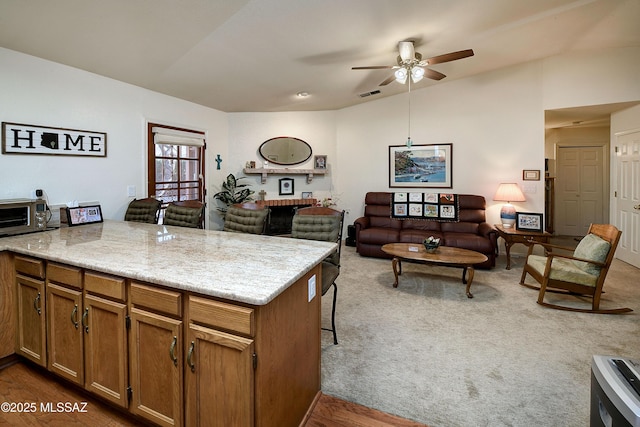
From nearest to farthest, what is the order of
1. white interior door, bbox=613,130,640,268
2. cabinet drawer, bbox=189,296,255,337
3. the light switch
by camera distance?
cabinet drawer, bbox=189,296,255,337, the light switch, white interior door, bbox=613,130,640,268

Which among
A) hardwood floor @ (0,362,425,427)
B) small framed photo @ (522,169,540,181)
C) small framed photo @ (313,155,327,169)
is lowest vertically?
hardwood floor @ (0,362,425,427)

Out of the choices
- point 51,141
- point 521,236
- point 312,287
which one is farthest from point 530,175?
point 51,141

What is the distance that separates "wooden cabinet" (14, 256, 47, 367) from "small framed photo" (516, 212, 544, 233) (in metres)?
5.48

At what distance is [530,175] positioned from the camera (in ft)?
16.6

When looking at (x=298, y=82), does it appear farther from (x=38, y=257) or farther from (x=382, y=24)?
(x=38, y=257)

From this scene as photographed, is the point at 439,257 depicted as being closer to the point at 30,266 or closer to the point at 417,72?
the point at 417,72

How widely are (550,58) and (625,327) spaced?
3975 mm

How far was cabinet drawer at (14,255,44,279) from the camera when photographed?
196cm

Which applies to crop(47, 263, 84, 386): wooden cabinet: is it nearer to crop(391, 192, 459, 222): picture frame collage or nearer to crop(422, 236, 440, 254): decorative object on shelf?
crop(422, 236, 440, 254): decorative object on shelf

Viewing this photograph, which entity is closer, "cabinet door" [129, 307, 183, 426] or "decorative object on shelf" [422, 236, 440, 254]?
"cabinet door" [129, 307, 183, 426]

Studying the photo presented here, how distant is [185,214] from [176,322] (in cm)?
220

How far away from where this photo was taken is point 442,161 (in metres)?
5.63

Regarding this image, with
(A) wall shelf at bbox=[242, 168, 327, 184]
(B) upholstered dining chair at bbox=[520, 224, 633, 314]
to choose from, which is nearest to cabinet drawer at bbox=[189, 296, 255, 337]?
(B) upholstered dining chair at bbox=[520, 224, 633, 314]

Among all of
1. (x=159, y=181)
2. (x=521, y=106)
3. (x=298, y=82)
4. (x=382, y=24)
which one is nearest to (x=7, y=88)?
(x=159, y=181)
